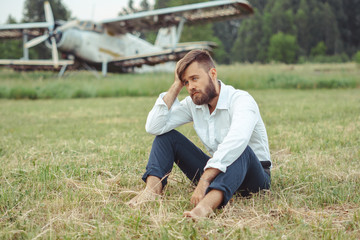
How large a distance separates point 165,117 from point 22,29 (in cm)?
2287

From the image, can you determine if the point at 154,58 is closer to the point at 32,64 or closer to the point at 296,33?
the point at 32,64

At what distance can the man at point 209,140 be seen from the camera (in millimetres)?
2180

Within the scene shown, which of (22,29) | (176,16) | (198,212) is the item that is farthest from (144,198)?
(22,29)

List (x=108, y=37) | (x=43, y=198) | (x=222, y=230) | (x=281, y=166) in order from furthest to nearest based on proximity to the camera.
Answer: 1. (x=108, y=37)
2. (x=281, y=166)
3. (x=43, y=198)
4. (x=222, y=230)

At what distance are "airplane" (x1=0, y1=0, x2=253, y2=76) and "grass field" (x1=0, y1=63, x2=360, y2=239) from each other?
14296 millimetres

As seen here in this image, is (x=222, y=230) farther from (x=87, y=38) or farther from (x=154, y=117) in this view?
(x=87, y=38)

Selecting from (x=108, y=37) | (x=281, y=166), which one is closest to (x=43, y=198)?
(x=281, y=166)

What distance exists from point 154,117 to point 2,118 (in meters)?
6.94

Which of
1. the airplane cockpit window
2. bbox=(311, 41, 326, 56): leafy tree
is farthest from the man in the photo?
bbox=(311, 41, 326, 56): leafy tree

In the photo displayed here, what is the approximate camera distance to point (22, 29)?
22516mm

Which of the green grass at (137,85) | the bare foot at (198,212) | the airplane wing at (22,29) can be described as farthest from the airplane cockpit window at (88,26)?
the bare foot at (198,212)

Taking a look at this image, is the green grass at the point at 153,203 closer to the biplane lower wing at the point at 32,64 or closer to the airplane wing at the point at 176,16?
the airplane wing at the point at 176,16

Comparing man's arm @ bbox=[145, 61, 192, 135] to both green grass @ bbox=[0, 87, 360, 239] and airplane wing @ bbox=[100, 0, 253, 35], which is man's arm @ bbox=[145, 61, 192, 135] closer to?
green grass @ bbox=[0, 87, 360, 239]

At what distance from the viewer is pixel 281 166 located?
3.50 meters
